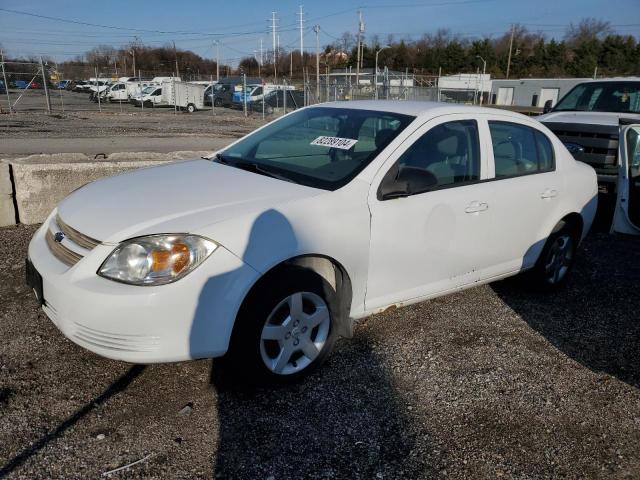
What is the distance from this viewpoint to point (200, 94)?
107 feet

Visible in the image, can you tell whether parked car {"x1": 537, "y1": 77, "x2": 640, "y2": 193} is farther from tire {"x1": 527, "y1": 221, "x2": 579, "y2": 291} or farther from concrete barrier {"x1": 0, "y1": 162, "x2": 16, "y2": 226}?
concrete barrier {"x1": 0, "y1": 162, "x2": 16, "y2": 226}

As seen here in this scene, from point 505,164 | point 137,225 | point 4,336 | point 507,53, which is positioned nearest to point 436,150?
point 505,164

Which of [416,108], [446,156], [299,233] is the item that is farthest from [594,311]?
[299,233]

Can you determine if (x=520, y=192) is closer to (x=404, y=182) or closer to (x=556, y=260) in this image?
(x=556, y=260)

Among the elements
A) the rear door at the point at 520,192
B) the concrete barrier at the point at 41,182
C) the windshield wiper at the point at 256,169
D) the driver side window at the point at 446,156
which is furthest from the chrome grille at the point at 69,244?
the concrete barrier at the point at 41,182

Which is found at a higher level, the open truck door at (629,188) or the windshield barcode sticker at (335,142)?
the windshield barcode sticker at (335,142)

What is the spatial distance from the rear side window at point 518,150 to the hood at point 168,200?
173 cm

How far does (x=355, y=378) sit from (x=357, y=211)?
3.47 feet

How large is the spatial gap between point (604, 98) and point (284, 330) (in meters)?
8.22

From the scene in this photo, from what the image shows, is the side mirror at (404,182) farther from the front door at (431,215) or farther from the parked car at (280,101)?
the parked car at (280,101)

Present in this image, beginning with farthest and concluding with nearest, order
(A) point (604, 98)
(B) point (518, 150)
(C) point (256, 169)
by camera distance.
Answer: (A) point (604, 98), (B) point (518, 150), (C) point (256, 169)

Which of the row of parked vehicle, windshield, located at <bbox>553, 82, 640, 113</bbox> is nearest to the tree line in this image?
the row of parked vehicle

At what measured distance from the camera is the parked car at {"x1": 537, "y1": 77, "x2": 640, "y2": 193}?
25.4 ft

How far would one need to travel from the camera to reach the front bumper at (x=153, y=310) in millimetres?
2590
